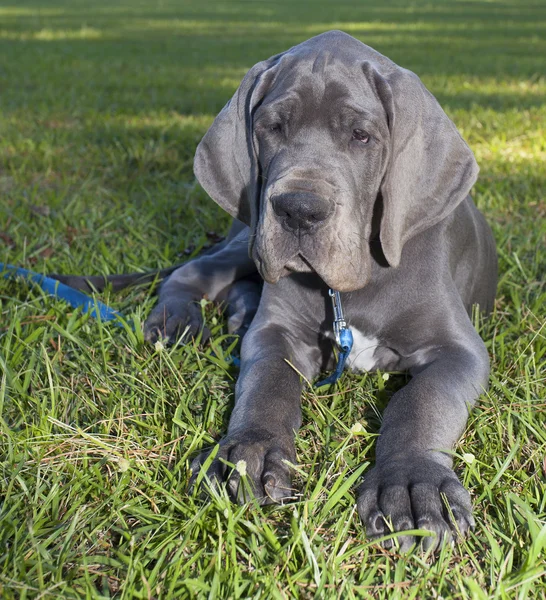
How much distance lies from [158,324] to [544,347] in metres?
1.80

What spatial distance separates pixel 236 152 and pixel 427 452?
1.54 meters

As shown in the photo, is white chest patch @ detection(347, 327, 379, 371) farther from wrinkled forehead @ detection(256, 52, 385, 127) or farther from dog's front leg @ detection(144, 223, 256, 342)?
wrinkled forehead @ detection(256, 52, 385, 127)

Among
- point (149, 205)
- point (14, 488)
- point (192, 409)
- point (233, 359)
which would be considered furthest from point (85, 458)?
point (149, 205)

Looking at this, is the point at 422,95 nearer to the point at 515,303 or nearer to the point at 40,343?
the point at 515,303

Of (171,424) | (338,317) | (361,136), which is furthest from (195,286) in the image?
(361,136)

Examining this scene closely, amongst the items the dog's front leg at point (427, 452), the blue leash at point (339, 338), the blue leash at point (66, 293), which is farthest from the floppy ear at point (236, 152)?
the dog's front leg at point (427, 452)

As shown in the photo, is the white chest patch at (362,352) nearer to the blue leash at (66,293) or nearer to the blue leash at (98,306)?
the blue leash at (98,306)

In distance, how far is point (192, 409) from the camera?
3193 millimetres

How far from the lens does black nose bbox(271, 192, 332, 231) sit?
292 cm

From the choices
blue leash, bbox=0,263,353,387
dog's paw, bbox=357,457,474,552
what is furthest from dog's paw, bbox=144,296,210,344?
dog's paw, bbox=357,457,474,552

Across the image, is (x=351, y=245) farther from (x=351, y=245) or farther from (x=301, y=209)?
(x=301, y=209)

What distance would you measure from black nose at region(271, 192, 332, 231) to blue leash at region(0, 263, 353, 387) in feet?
1.64

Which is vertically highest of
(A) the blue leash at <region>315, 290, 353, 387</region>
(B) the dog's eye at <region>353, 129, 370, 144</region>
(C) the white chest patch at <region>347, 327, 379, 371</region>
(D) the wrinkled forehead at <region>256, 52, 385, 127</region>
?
(D) the wrinkled forehead at <region>256, 52, 385, 127</region>

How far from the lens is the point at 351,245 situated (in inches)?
121
